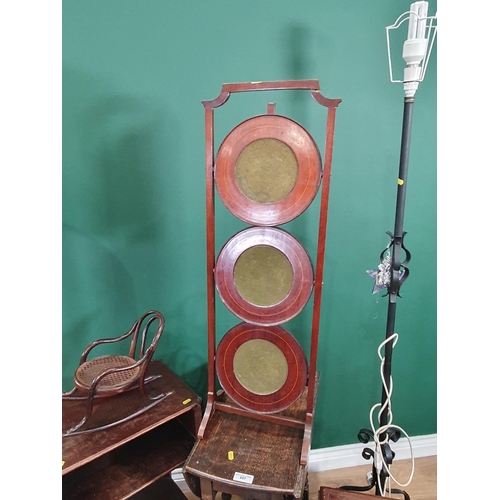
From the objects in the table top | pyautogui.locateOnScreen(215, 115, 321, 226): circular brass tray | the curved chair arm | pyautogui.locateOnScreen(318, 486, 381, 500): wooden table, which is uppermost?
pyautogui.locateOnScreen(215, 115, 321, 226): circular brass tray

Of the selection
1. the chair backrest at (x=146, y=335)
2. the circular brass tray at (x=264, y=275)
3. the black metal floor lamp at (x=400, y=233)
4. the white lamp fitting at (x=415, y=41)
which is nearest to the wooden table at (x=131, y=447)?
the chair backrest at (x=146, y=335)

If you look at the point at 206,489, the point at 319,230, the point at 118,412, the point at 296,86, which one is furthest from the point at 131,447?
the point at 296,86

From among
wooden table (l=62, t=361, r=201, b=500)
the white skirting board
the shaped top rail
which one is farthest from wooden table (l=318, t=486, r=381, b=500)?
the shaped top rail

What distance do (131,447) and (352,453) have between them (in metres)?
1.10

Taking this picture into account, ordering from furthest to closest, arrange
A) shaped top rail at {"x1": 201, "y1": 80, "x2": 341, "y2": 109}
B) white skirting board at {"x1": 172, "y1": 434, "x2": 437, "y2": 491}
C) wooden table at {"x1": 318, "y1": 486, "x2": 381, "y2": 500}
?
white skirting board at {"x1": 172, "y1": 434, "x2": 437, "y2": 491} < wooden table at {"x1": 318, "y1": 486, "x2": 381, "y2": 500} < shaped top rail at {"x1": 201, "y1": 80, "x2": 341, "y2": 109}

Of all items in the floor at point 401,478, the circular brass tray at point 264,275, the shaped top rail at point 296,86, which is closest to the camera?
the shaped top rail at point 296,86

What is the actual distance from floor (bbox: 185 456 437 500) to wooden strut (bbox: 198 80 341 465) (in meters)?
0.70

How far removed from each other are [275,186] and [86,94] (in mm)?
837

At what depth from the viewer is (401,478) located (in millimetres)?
1884

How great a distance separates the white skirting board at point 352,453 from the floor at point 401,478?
22 millimetres

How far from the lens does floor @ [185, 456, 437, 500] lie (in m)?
1.79

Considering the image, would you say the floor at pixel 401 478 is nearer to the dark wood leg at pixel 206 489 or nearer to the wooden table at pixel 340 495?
the wooden table at pixel 340 495

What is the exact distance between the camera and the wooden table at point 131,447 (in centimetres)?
119

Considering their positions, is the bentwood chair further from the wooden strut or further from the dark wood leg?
the dark wood leg
